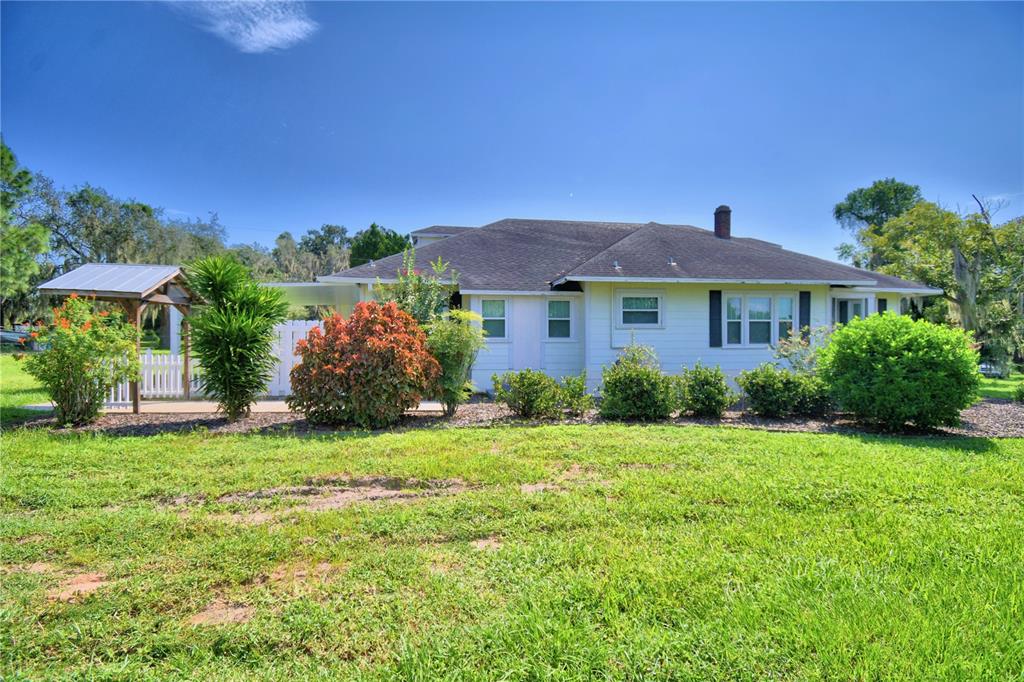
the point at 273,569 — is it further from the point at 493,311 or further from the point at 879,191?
the point at 879,191

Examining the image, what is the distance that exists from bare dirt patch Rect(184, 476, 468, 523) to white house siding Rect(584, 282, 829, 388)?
837 cm

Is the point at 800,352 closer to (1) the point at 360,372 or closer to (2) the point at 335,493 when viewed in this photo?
(1) the point at 360,372

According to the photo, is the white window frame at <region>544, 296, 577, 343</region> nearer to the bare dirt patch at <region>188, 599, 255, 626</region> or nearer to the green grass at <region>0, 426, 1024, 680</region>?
the green grass at <region>0, 426, 1024, 680</region>

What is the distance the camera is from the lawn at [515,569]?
2.35 metres

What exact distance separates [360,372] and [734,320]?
35.9 feet

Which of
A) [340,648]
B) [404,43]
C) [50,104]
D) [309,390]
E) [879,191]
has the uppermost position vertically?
[879,191]

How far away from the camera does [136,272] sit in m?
10.4

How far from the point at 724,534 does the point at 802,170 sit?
68.9 feet

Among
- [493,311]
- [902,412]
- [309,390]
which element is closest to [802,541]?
[902,412]

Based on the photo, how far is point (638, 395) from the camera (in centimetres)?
873

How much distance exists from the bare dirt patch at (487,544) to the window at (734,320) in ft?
39.5

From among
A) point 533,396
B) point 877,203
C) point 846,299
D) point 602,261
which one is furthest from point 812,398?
point 877,203

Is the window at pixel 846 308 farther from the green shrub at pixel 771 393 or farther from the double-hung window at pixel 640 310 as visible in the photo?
the green shrub at pixel 771 393

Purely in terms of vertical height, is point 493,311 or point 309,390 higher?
point 493,311
